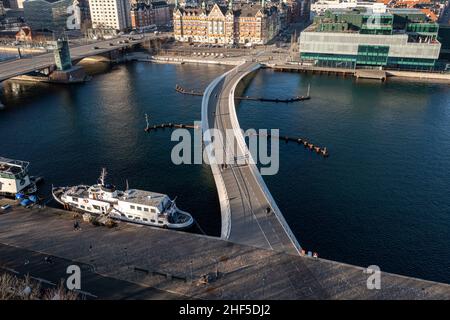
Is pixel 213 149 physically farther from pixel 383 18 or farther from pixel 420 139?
pixel 383 18

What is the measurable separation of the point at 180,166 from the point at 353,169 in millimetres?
40214

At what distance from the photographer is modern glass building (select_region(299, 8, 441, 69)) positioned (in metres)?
151

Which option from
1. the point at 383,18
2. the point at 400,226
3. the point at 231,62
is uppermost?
the point at 383,18

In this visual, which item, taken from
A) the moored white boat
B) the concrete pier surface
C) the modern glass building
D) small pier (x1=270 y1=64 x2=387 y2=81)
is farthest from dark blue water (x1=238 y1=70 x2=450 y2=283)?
the modern glass building

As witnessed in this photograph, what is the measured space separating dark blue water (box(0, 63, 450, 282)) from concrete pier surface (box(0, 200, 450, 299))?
9338 millimetres

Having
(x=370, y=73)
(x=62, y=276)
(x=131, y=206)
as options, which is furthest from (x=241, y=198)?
(x=370, y=73)

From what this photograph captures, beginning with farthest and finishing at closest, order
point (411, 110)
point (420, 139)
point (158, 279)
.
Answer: point (411, 110) → point (420, 139) → point (158, 279)

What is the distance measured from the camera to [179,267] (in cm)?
4762

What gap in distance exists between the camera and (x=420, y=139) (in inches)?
3784

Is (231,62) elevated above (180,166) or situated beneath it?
elevated above

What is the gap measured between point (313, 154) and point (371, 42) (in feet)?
303

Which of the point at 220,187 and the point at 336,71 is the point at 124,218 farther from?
the point at 336,71

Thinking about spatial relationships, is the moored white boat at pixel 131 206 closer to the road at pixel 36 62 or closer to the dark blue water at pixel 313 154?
the dark blue water at pixel 313 154
